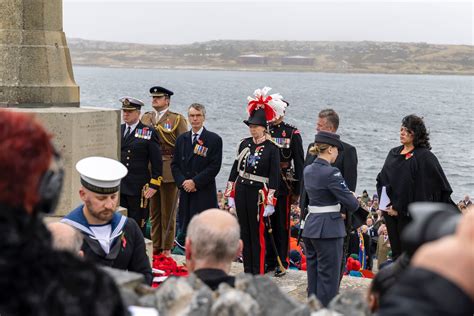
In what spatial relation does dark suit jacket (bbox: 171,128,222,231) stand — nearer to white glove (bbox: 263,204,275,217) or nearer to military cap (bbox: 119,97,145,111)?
military cap (bbox: 119,97,145,111)

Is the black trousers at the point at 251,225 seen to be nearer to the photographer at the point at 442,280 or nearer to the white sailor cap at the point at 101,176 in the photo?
the white sailor cap at the point at 101,176

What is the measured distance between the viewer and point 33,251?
2268 millimetres

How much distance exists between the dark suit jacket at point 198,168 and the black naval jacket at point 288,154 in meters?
0.71

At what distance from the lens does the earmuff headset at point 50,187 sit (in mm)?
2336

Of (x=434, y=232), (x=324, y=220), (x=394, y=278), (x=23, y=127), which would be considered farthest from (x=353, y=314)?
(x=324, y=220)

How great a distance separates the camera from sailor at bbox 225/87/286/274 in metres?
8.26

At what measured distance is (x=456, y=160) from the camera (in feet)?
152

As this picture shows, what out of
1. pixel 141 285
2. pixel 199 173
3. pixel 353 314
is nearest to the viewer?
pixel 353 314

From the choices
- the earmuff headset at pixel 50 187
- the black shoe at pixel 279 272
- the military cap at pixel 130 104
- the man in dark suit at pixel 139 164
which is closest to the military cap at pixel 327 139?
the black shoe at pixel 279 272

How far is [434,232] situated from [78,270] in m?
0.99

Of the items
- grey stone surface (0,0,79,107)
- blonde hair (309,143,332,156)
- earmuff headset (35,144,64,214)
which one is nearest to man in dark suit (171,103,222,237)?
blonde hair (309,143,332,156)

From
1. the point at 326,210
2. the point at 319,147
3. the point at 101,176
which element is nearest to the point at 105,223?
the point at 101,176

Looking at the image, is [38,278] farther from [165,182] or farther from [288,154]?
[165,182]

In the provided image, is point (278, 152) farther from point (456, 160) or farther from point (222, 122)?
point (222, 122)
